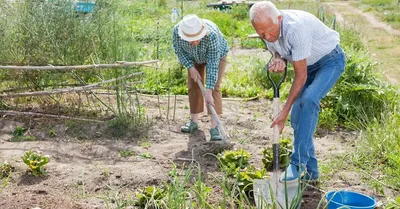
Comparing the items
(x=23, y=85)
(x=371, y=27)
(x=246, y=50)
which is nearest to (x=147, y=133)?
(x=23, y=85)

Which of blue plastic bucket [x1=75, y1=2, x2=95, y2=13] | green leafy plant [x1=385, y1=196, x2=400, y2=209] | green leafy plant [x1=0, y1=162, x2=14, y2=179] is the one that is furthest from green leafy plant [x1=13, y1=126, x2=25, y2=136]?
green leafy plant [x1=385, y1=196, x2=400, y2=209]

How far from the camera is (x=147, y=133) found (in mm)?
5234

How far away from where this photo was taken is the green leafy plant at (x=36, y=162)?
4066 millimetres

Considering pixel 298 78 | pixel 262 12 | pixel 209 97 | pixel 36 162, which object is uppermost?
pixel 262 12

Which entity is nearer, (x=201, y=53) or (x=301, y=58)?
(x=301, y=58)

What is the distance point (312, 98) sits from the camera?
11.8 ft

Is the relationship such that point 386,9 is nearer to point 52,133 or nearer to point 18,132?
point 52,133

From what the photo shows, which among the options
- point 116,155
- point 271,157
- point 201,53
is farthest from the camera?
point 201,53

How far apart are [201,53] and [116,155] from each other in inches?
45.5

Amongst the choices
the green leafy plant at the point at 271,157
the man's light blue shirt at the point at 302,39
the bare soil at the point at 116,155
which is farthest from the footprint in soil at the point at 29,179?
the man's light blue shirt at the point at 302,39

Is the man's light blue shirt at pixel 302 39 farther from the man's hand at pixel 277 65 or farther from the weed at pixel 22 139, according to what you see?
the weed at pixel 22 139

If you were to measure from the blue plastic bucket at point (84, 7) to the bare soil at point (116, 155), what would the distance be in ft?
3.97

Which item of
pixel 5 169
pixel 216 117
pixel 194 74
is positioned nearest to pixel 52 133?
pixel 5 169

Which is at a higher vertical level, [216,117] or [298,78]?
[298,78]
